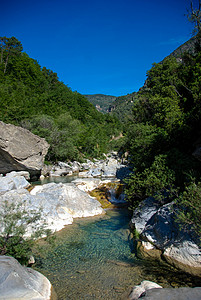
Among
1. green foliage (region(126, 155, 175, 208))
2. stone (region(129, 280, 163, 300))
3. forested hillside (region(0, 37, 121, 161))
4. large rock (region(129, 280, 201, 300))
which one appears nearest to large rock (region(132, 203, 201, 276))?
green foliage (region(126, 155, 175, 208))

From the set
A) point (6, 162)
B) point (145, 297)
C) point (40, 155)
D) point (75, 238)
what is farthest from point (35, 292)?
point (40, 155)

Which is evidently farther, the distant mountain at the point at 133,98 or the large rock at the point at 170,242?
the distant mountain at the point at 133,98

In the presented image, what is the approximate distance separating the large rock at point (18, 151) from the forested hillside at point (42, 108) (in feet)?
32.7

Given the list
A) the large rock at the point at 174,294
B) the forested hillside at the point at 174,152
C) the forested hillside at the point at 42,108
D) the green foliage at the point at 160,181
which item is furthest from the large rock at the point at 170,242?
the forested hillside at the point at 42,108

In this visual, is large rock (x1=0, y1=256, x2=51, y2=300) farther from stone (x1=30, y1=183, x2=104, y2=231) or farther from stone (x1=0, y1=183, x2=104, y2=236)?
stone (x1=30, y1=183, x2=104, y2=231)

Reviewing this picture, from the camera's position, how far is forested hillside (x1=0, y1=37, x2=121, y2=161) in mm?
35188

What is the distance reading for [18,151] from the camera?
20.5 metres

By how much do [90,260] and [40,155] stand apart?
719 inches

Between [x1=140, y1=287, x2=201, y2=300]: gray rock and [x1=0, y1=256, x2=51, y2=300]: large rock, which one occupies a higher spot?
[x1=140, y1=287, x2=201, y2=300]: gray rock

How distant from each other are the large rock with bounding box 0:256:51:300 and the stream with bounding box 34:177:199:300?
0.73 meters

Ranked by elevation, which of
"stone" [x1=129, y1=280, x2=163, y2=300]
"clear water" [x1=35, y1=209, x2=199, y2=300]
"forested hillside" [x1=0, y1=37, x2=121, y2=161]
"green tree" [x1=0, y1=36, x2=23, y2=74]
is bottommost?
"clear water" [x1=35, y1=209, x2=199, y2=300]

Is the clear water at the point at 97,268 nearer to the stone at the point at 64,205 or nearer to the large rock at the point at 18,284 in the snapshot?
the large rock at the point at 18,284

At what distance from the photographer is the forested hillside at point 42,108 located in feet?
115

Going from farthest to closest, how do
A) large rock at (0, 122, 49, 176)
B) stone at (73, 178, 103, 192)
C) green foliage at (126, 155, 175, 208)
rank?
large rock at (0, 122, 49, 176) → stone at (73, 178, 103, 192) → green foliage at (126, 155, 175, 208)
